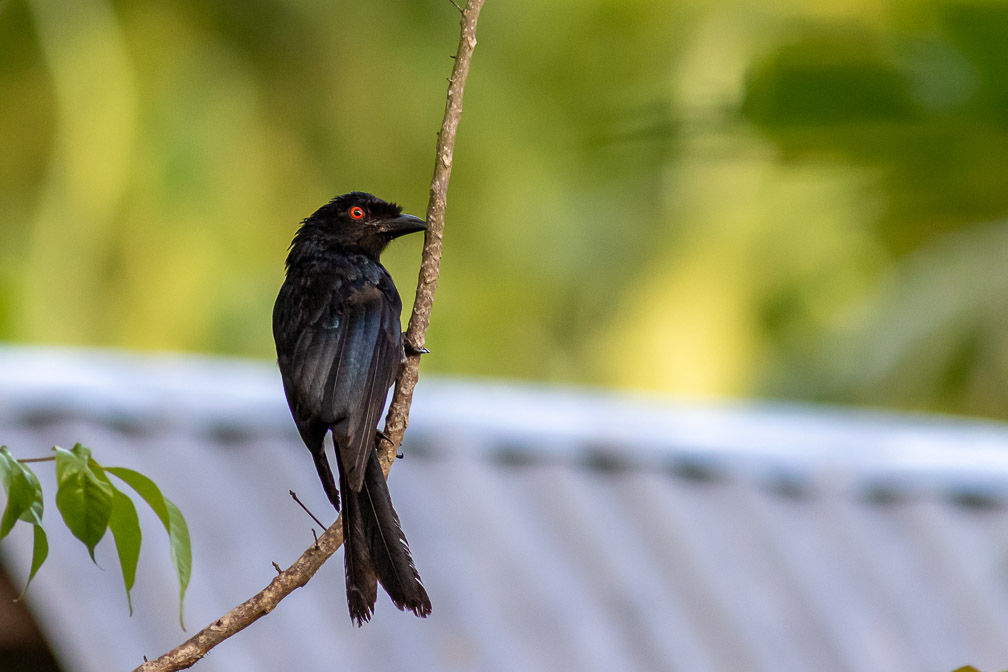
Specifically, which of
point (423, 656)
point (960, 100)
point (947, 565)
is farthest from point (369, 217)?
point (947, 565)

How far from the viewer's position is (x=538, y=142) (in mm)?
16906

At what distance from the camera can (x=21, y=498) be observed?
170 cm

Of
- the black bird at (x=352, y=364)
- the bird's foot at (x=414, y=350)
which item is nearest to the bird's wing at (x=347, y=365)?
the black bird at (x=352, y=364)

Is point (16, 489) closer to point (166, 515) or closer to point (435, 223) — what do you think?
point (166, 515)

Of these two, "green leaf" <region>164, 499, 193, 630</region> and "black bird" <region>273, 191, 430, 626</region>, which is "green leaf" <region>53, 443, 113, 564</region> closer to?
"green leaf" <region>164, 499, 193, 630</region>

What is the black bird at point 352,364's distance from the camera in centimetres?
235

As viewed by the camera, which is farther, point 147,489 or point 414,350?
point 414,350

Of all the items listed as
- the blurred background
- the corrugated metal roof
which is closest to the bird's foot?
the blurred background

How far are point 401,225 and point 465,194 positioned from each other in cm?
1305

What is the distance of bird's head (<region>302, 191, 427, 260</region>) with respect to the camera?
331 cm

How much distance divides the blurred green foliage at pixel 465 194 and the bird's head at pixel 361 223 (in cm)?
804

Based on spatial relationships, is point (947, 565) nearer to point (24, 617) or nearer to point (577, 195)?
point (24, 617)

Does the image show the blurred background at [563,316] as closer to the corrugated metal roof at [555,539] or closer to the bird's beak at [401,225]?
the corrugated metal roof at [555,539]

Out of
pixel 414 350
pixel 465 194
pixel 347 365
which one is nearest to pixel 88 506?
pixel 414 350
